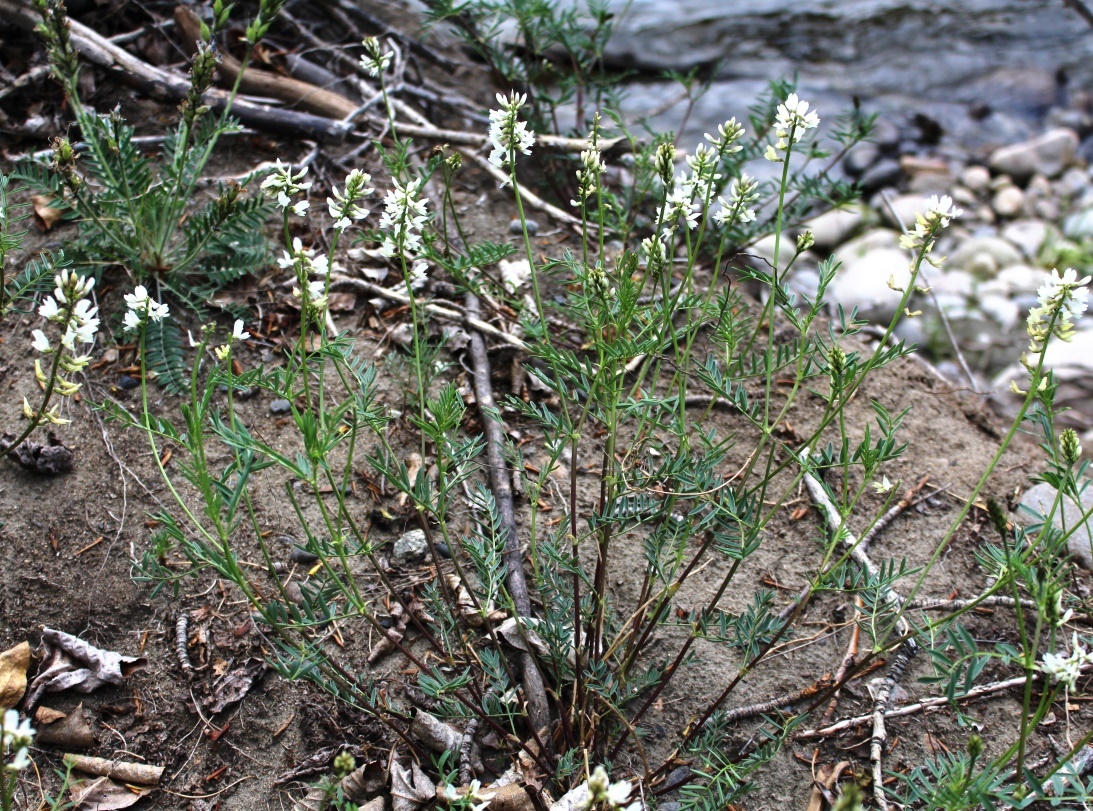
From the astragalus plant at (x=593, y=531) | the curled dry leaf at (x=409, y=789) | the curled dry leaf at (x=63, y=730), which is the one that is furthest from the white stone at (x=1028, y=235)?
the curled dry leaf at (x=63, y=730)

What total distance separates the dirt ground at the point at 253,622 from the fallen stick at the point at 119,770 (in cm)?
2

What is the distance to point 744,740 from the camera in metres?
2.05

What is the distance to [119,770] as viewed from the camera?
1.94 meters

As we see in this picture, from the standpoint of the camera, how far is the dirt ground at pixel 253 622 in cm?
199

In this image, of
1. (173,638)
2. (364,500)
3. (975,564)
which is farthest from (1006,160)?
(173,638)

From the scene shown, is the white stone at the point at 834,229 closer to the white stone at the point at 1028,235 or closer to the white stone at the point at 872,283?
the white stone at the point at 872,283

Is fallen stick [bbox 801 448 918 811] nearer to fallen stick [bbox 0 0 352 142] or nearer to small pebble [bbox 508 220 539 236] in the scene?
small pebble [bbox 508 220 539 236]

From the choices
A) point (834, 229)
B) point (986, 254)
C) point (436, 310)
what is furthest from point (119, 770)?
point (986, 254)

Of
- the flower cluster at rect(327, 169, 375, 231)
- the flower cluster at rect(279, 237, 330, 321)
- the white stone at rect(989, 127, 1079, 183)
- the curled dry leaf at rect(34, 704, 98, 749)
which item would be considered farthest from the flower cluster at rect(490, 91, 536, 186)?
the white stone at rect(989, 127, 1079, 183)

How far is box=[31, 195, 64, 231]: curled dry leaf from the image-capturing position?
296 centimetres

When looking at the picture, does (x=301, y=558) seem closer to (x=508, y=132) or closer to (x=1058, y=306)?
(x=508, y=132)

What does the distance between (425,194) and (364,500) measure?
4.79ft

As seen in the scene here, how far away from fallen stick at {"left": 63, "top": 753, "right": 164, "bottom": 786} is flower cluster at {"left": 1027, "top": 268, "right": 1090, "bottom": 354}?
2063 millimetres

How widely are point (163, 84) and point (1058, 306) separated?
317 cm
